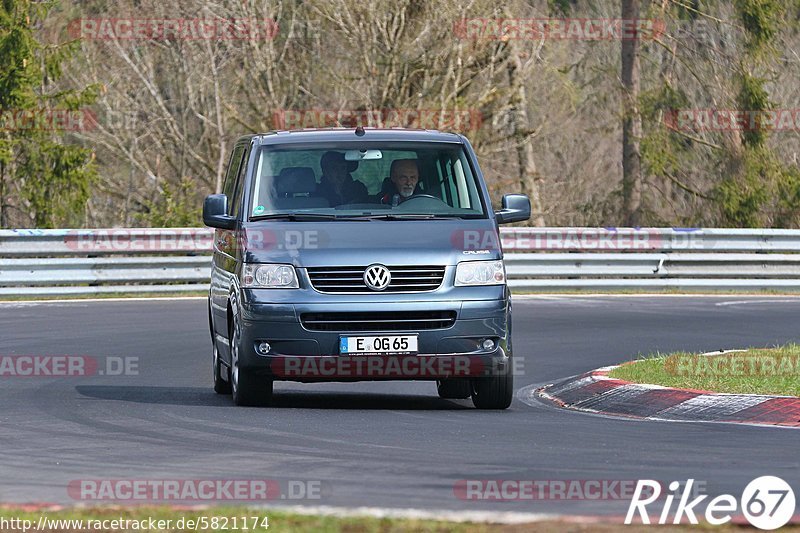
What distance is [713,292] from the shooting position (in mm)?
25797

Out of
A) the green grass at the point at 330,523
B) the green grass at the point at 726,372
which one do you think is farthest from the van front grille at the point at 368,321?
the green grass at the point at 330,523

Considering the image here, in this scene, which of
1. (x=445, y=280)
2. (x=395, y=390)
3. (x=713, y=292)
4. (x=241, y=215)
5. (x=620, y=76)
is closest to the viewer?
(x=445, y=280)

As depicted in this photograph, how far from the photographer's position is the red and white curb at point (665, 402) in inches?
421

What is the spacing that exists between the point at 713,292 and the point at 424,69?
7.26 m

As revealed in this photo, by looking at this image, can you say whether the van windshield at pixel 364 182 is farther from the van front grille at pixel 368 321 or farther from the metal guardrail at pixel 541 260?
the metal guardrail at pixel 541 260

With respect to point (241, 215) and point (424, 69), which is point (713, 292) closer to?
point (424, 69)

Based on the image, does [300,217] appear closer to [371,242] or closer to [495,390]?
[371,242]

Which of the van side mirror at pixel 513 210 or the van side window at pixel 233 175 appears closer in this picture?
the van side mirror at pixel 513 210

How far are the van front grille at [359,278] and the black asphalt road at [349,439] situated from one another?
85cm

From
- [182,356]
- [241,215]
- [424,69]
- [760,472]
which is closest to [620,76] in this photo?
[424,69]

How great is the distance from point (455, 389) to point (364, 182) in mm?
1899

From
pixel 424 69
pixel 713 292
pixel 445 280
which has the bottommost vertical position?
pixel 713 292

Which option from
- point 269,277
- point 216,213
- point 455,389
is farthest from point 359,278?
point 455,389

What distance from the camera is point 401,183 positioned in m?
12.0
